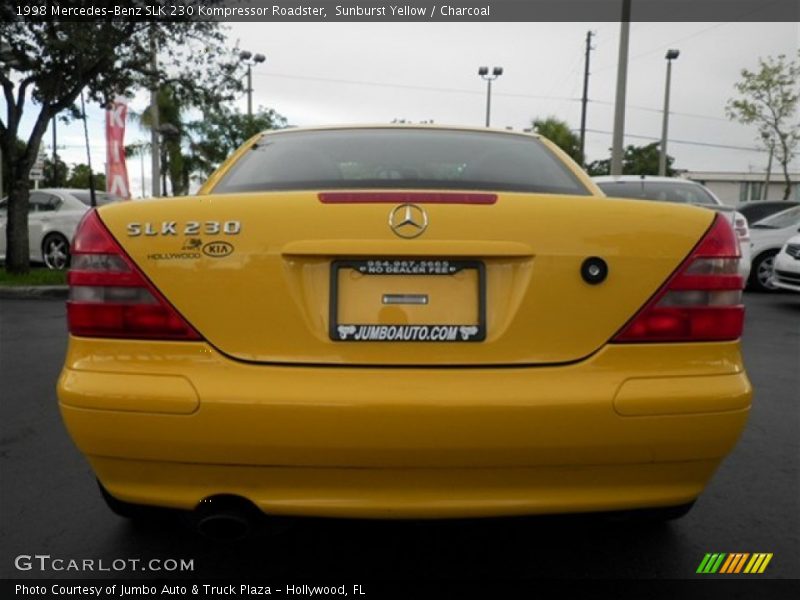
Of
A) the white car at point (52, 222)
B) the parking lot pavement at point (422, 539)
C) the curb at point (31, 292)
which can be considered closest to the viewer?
the parking lot pavement at point (422, 539)

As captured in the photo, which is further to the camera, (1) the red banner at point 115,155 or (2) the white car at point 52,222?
(1) the red banner at point 115,155

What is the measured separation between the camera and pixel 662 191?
8.95 metres

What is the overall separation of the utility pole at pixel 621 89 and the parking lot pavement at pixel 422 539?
15.3 m

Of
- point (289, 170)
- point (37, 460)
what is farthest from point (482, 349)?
point (37, 460)

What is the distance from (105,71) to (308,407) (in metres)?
10.9

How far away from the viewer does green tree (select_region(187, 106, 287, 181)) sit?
3091cm

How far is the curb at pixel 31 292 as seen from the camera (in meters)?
10.0

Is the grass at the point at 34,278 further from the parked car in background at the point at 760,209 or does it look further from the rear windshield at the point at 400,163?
the parked car in background at the point at 760,209

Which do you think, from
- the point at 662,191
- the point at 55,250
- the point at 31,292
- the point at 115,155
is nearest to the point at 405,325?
the point at 662,191

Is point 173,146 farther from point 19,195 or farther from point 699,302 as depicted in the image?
Result: point 699,302

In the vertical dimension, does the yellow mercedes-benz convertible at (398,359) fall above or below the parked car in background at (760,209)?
above

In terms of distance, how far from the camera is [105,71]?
11242 mm

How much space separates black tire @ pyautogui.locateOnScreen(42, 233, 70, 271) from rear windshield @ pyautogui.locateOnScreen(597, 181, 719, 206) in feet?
28.9
